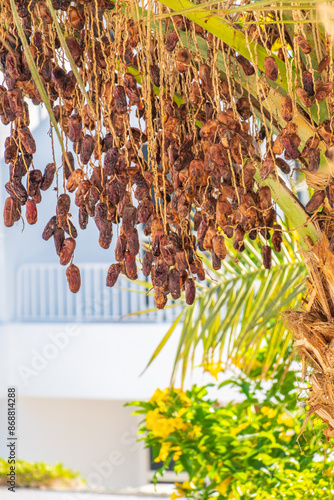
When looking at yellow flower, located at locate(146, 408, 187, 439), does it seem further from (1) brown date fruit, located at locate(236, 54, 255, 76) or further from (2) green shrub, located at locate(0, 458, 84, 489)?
(2) green shrub, located at locate(0, 458, 84, 489)

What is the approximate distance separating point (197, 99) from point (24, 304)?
21.5 feet

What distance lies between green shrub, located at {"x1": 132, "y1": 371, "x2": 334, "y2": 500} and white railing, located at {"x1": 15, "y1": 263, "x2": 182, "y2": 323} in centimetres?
429

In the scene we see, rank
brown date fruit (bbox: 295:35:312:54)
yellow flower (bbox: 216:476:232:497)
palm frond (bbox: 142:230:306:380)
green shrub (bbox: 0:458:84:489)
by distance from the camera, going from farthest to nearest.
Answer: green shrub (bbox: 0:458:84:489)
yellow flower (bbox: 216:476:232:497)
palm frond (bbox: 142:230:306:380)
brown date fruit (bbox: 295:35:312:54)

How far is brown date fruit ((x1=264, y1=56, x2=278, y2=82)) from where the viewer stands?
656 mm

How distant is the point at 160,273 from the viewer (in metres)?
0.74

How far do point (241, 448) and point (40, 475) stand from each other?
495cm

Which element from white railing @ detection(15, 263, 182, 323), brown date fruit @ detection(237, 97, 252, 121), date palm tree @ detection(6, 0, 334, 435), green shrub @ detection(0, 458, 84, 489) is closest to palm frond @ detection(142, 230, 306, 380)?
date palm tree @ detection(6, 0, 334, 435)

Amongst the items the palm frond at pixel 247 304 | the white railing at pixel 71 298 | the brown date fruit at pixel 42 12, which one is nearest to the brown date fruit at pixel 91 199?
the brown date fruit at pixel 42 12

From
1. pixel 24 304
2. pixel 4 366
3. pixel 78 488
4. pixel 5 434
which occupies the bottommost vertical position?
pixel 78 488

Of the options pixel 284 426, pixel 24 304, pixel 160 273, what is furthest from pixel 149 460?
pixel 160 273

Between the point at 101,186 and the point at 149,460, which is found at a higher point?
the point at 101,186

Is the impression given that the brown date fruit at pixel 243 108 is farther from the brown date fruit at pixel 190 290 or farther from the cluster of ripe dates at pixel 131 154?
the brown date fruit at pixel 190 290

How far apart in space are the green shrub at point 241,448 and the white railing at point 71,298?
4289 millimetres

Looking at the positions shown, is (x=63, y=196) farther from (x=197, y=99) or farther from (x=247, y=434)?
(x=247, y=434)
